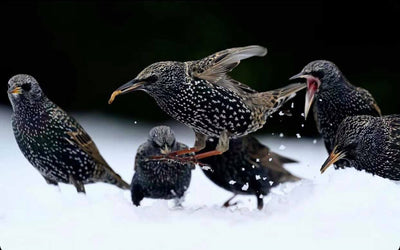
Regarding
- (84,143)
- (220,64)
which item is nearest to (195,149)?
(220,64)

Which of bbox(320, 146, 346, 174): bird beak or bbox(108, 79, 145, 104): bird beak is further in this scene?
bbox(320, 146, 346, 174): bird beak

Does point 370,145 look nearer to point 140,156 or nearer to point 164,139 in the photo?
point 164,139

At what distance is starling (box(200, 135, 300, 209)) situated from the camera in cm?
325

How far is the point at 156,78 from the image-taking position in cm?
277

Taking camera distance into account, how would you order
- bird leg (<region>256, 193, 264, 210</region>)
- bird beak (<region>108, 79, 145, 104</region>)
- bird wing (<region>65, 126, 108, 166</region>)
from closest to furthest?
bird beak (<region>108, 79, 145, 104</region>)
bird wing (<region>65, 126, 108, 166</region>)
bird leg (<region>256, 193, 264, 210</region>)

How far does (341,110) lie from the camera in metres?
3.06

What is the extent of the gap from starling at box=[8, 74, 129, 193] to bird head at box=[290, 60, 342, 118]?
0.85 meters

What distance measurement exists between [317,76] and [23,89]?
3.61 feet

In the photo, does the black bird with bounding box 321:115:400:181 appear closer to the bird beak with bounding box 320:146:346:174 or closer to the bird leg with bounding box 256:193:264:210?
the bird beak with bounding box 320:146:346:174

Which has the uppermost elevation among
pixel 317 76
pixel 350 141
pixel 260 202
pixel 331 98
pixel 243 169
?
pixel 317 76

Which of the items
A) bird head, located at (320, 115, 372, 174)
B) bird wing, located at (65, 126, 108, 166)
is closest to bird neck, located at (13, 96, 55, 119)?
bird wing, located at (65, 126, 108, 166)

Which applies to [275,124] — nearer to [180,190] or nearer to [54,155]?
[180,190]

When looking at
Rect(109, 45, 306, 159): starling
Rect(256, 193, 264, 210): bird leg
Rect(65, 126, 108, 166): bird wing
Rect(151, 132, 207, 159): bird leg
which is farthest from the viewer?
Rect(256, 193, 264, 210): bird leg

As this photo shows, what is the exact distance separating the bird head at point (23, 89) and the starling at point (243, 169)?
74cm
